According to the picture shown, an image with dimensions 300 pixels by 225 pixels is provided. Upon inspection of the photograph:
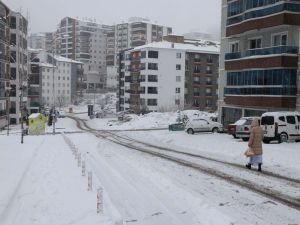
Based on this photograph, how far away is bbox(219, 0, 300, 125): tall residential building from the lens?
33.7 m

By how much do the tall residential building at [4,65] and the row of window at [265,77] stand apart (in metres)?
40.9

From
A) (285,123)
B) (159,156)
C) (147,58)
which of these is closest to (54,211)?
(159,156)

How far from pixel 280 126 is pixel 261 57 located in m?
9.31

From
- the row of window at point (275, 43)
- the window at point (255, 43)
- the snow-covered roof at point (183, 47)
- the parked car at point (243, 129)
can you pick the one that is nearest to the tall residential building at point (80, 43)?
the snow-covered roof at point (183, 47)

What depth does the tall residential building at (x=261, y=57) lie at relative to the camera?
1328 inches

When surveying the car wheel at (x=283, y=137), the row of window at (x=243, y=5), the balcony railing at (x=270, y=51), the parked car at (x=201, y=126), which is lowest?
the parked car at (x=201, y=126)

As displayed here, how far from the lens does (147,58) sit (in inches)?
3834

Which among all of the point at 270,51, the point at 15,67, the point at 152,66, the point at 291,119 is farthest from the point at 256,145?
the point at 152,66

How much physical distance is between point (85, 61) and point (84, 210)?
611ft

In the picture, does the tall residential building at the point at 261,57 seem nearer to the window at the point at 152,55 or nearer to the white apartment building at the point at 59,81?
the window at the point at 152,55

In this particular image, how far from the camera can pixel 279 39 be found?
35.8 meters

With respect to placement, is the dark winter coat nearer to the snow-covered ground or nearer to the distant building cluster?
the snow-covered ground

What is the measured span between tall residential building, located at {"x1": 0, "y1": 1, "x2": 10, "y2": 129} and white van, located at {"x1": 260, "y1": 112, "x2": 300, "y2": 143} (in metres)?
49.3

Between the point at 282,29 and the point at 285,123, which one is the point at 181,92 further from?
the point at 285,123
